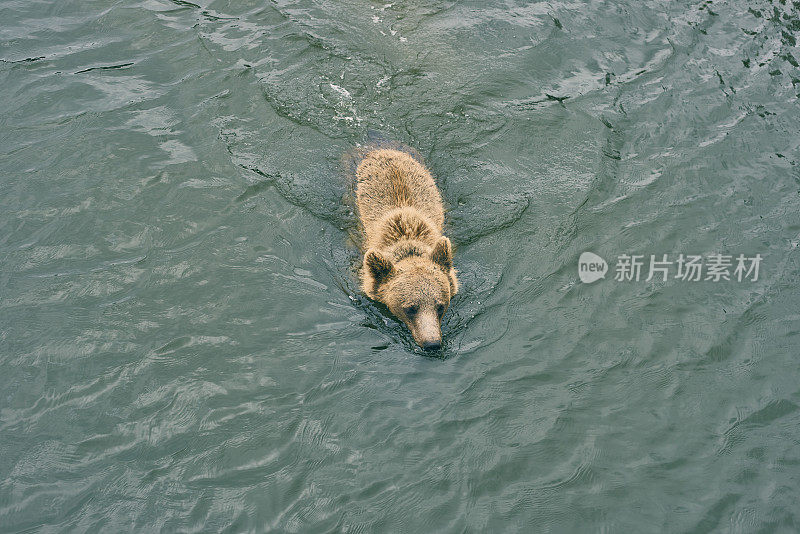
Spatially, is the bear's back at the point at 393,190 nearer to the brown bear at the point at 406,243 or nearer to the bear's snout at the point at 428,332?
the brown bear at the point at 406,243

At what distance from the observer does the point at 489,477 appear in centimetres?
607

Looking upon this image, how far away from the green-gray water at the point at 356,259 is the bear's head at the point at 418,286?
271mm

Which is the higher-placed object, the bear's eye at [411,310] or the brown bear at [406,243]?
the brown bear at [406,243]

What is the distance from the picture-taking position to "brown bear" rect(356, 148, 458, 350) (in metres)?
7.35

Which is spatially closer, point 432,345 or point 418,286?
point 432,345

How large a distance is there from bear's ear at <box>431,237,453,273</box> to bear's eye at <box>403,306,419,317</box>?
0.70 metres

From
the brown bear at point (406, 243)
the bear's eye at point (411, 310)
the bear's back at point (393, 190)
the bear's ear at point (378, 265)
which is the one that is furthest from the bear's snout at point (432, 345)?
the bear's back at point (393, 190)

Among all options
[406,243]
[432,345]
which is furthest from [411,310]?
[406,243]

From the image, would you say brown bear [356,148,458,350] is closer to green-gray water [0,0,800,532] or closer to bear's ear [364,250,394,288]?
bear's ear [364,250,394,288]

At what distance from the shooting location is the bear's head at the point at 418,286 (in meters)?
7.21

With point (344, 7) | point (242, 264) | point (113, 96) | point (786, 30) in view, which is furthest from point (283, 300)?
point (786, 30)

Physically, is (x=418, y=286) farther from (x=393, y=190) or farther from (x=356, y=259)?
(x=393, y=190)

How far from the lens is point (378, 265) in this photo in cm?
762

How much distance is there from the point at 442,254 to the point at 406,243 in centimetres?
56
